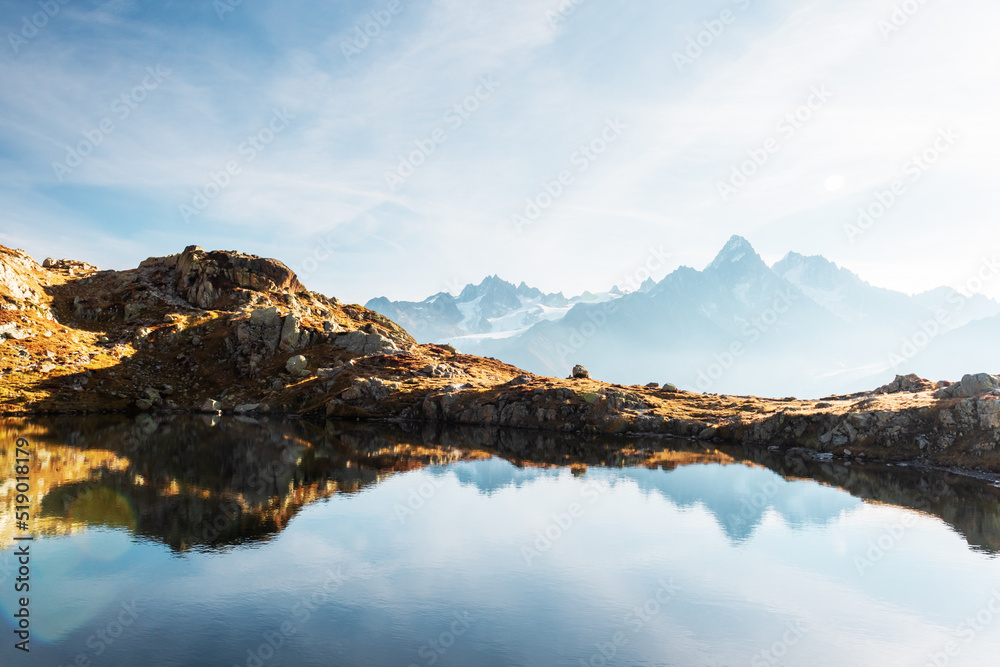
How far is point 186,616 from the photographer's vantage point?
34.8 meters

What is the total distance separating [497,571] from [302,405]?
12671cm

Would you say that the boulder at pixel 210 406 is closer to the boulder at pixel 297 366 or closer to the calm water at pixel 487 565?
the boulder at pixel 297 366

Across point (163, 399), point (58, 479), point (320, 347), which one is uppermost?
point (320, 347)

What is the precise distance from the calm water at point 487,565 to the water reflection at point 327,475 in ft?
1.84

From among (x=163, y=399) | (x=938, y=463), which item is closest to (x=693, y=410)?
(x=938, y=463)

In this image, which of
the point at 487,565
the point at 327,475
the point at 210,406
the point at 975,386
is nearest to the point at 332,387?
the point at 210,406

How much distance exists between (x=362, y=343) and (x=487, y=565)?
487 ft

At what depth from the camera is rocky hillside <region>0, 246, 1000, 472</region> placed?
104438 mm

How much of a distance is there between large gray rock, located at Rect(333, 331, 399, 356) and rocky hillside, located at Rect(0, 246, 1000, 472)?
1.51 ft

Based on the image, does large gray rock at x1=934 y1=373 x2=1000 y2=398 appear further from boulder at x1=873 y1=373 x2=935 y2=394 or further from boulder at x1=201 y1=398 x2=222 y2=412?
boulder at x1=201 y1=398 x2=222 y2=412

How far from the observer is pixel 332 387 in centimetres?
16512

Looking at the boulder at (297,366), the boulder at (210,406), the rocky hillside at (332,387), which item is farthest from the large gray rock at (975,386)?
the boulder at (210,406)

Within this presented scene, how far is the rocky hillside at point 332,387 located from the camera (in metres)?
104

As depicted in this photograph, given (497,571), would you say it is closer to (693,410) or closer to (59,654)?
(59,654)
